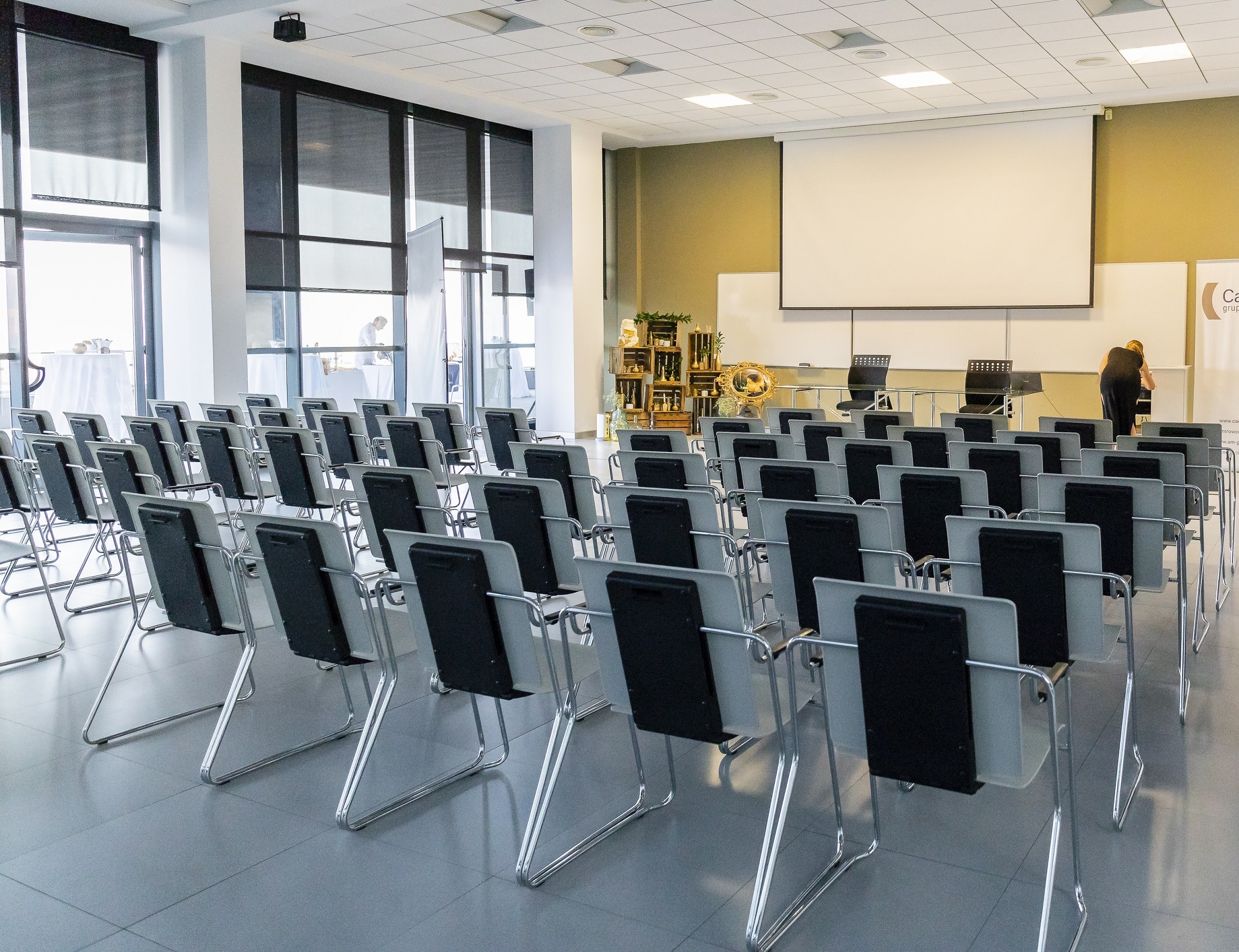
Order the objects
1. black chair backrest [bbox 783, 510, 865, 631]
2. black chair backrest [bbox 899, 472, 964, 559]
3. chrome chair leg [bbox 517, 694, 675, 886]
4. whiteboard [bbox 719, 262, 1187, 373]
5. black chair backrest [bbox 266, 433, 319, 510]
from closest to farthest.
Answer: chrome chair leg [bbox 517, 694, 675, 886] < black chair backrest [bbox 783, 510, 865, 631] < black chair backrest [bbox 899, 472, 964, 559] < black chair backrest [bbox 266, 433, 319, 510] < whiteboard [bbox 719, 262, 1187, 373]

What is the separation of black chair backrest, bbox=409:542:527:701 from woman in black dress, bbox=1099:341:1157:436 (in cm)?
824

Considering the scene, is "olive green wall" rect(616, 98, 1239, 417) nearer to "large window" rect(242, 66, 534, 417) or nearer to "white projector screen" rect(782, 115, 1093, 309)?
"white projector screen" rect(782, 115, 1093, 309)

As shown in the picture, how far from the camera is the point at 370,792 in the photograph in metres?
3.75

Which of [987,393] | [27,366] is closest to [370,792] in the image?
[27,366]

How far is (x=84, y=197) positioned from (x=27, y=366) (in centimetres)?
167

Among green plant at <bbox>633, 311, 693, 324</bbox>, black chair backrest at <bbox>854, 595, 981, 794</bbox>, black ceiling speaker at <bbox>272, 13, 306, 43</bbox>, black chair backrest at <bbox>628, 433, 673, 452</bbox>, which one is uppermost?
black ceiling speaker at <bbox>272, 13, 306, 43</bbox>

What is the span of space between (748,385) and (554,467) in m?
9.75

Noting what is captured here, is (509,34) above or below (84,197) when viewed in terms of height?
above

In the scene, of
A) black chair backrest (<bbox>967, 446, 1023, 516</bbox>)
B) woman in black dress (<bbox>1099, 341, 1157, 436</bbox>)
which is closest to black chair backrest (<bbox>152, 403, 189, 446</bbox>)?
black chair backrest (<bbox>967, 446, 1023, 516</bbox>)

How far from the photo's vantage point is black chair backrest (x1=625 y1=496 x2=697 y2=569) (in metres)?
4.43

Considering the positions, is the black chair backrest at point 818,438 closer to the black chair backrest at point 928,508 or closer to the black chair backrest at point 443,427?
the black chair backrest at point 928,508

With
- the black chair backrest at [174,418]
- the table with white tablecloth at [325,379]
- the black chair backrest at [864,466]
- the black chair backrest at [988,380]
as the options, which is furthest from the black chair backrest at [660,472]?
the black chair backrest at [988,380]

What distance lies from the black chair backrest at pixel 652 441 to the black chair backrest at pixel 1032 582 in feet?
10.8

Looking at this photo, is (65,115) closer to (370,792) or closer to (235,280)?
(235,280)
